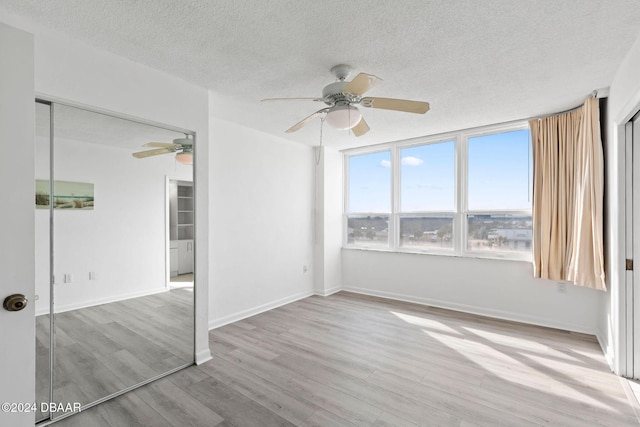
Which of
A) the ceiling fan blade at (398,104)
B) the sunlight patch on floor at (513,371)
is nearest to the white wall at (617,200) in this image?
the sunlight patch on floor at (513,371)

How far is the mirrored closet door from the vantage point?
1995mm

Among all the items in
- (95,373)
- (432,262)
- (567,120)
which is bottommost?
(95,373)

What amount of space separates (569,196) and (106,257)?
4.58 meters

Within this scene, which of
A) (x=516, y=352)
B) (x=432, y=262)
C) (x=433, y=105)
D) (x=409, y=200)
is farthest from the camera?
(x=409, y=200)

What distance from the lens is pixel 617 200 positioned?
2537 millimetres

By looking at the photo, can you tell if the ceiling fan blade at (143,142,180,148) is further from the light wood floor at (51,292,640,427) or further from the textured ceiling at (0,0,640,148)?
the light wood floor at (51,292,640,427)

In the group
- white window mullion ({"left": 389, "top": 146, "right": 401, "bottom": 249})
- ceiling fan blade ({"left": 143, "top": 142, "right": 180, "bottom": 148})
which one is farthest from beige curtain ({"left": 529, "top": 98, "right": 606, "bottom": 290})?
ceiling fan blade ({"left": 143, "top": 142, "right": 180, "bottom": 148})

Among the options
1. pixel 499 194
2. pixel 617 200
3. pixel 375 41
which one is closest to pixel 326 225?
pixel 499 194

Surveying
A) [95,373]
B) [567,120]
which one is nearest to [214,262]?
[95,373]

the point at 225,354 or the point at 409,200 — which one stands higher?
the point at 409,200

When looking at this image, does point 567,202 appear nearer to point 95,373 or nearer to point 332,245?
point 332,245

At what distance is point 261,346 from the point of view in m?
3.13

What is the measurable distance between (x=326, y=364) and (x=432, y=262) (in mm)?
2438

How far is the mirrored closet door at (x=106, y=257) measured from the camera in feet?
6.55
